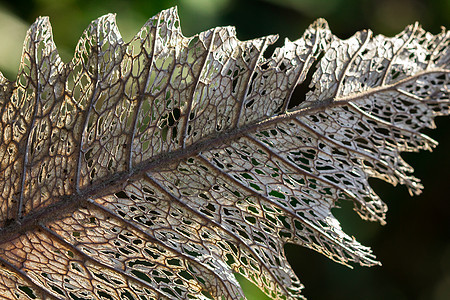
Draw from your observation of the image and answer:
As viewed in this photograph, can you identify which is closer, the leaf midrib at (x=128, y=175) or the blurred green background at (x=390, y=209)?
the leaf midrib at (x=128, y=175)

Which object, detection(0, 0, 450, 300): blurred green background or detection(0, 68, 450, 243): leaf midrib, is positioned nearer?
detection(0, 68, 450, 243): leaf midrib

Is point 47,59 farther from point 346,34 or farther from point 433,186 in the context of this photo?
point 433,186

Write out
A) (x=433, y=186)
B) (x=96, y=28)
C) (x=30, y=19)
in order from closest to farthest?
(x=96, y=28) → (x=30, y=19) → (x=433, y=186)

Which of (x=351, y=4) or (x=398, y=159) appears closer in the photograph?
(x=398, y=159)

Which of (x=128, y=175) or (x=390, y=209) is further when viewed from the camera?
(x=390, y=209)

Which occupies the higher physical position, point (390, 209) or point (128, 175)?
point (128, 175)

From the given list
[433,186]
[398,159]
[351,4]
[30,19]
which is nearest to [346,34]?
[351,4]

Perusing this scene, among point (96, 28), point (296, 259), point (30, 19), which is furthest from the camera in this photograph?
point (296, 259)

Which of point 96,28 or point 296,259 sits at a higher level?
point 96,28
